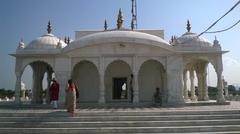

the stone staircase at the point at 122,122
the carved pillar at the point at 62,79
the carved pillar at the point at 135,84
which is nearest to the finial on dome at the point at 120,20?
the carved pillar at the point at 135,84

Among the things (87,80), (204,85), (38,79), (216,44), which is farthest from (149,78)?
(38,79)

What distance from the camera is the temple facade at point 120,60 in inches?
845

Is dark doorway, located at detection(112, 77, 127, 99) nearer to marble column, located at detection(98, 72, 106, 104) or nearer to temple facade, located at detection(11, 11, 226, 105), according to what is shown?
temple facade, located at detection(11, 11, 226, 105)

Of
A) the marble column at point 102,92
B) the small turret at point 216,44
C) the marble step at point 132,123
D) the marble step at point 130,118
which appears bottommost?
the marble step at point 132,123

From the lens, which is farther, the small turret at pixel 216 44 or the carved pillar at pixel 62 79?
the small turret at pixel 216 44

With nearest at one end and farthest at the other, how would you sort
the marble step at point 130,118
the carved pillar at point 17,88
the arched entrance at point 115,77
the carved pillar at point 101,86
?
the marble step at point 130,118
the carved pillar at point 101,86
the carved pillar at point 17,88
the arched entrance at point 115,77

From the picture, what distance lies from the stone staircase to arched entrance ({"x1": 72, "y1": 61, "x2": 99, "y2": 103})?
9.84 meters

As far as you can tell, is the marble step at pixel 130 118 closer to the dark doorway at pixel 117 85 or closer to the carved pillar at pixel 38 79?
the dark doorway at pixel 117 85

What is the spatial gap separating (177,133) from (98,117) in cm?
362

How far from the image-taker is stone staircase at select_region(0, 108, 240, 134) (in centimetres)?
1225

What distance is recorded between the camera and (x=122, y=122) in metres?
12.9

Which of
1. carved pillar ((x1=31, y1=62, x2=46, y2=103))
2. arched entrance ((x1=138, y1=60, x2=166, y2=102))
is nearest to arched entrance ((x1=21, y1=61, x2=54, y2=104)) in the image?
carved pillar ((x1=31, y1=62, x2=46, y2=103))

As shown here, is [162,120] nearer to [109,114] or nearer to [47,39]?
[109,114]

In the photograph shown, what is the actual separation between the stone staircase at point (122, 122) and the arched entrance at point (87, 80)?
9.84 m
